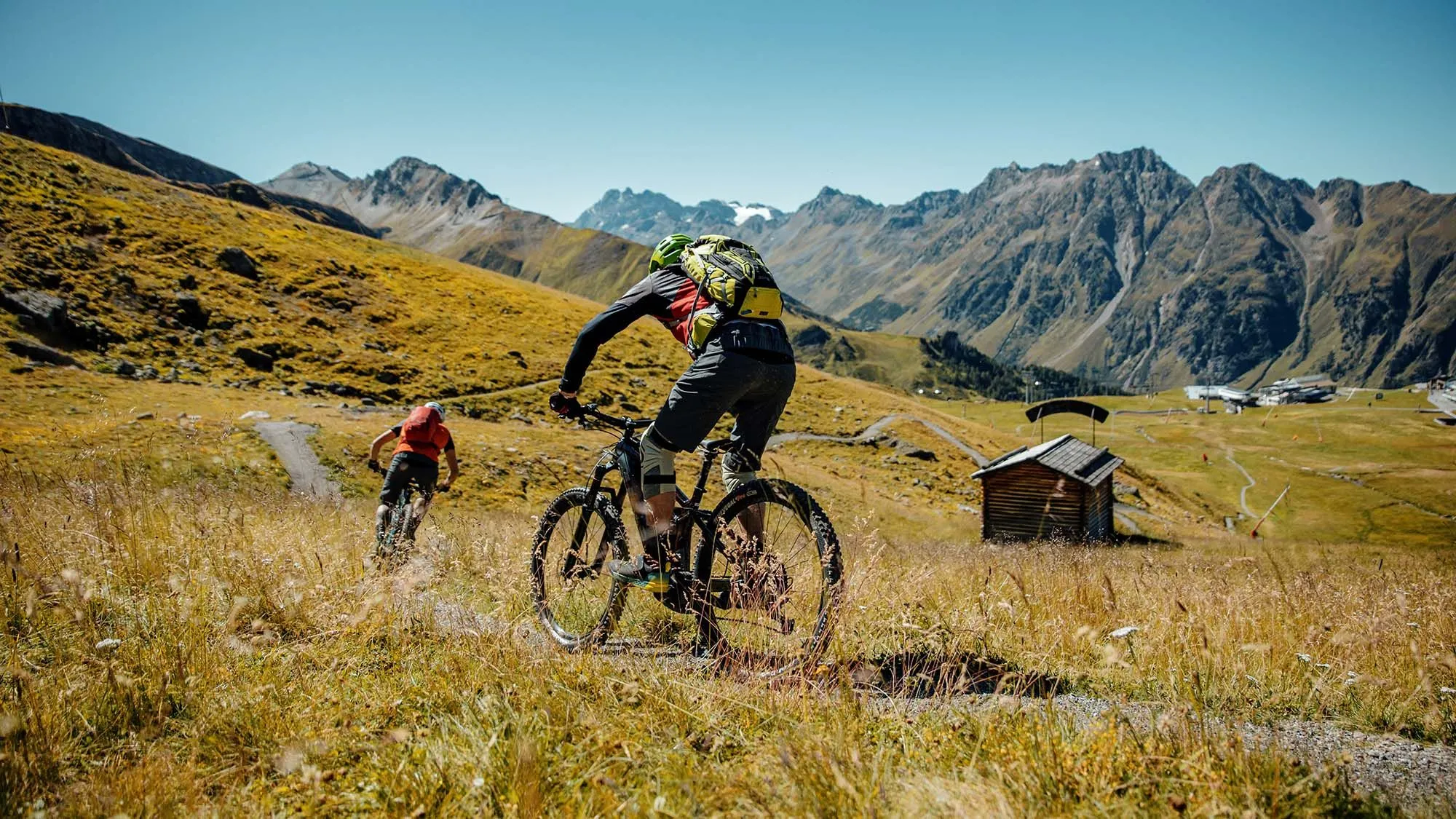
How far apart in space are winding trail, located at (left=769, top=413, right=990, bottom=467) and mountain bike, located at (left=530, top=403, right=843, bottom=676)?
43.3 meters

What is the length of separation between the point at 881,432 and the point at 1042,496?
21.0m

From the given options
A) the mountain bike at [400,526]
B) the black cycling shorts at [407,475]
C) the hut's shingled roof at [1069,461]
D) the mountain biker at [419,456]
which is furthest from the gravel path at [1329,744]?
the hut's shingled roof at [1069,461]

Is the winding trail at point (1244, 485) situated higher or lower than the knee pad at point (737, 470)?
lower

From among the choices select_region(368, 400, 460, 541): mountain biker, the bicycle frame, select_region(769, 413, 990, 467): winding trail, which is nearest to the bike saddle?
the bicycle frame

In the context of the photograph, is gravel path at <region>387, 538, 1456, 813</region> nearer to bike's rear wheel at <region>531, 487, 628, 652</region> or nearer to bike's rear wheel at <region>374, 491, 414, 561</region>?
bike's rear wheel at <region>531, 487, 628, 652</region>

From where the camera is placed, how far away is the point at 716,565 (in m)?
5.51

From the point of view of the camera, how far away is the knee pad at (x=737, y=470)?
17.2ft

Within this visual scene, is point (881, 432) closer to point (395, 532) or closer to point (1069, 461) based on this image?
point (1069, 461)

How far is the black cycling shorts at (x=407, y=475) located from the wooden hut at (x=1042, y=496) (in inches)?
1251

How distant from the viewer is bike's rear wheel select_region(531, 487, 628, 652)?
5734 millimetres

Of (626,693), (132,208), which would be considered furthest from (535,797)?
(132,208)

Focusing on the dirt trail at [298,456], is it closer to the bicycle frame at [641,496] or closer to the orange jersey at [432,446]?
the orange jersey at [432,446]

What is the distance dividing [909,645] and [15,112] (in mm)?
251717

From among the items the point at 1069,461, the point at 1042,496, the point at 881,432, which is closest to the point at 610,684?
the point at 1042,496
